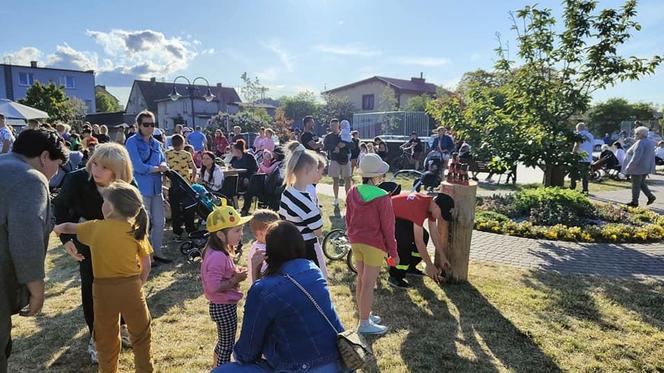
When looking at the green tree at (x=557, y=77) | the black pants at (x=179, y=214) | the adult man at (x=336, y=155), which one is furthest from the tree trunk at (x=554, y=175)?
the black pants at (x=179, y=214)

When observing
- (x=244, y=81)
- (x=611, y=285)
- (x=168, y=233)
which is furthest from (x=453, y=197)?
(x=244, y=81)

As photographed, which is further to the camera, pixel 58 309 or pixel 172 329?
pixel 58 309

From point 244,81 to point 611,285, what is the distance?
199ft

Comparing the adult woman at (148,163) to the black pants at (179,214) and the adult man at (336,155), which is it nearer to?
the black pants at (179,214)

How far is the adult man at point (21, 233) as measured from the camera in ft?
7.50

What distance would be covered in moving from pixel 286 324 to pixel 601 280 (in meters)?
5.20

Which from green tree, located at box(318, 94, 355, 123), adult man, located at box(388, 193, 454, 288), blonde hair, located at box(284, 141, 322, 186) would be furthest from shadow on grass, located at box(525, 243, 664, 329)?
green tree, located at box(318, 94, 355, 123)

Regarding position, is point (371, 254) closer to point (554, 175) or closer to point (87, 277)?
point (87, 277)

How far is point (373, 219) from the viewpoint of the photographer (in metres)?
3.99

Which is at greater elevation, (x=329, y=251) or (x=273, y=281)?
(x=273, y=281)

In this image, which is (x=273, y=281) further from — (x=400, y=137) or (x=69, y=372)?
(x=400, y=137)

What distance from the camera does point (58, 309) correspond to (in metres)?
4.88

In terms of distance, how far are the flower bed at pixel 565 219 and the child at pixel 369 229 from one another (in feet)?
14.9

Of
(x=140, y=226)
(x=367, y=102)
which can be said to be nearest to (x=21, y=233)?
(x=140, y=226)
